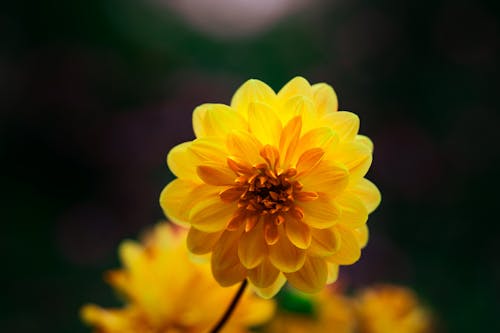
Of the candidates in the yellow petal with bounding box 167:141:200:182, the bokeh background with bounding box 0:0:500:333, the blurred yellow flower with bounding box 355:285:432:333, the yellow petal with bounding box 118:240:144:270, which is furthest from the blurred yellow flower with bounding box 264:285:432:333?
the bokeh background with bounding box 0:0:500:333

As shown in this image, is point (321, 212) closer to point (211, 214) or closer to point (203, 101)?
point (211, 214)

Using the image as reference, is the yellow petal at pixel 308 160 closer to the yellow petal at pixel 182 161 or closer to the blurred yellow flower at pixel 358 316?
the yellow petal at pixel 182 161

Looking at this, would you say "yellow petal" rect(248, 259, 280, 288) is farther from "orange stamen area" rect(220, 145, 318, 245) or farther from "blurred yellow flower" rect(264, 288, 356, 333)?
"blurred yellow flower" rect(264, 288, 356, 333)

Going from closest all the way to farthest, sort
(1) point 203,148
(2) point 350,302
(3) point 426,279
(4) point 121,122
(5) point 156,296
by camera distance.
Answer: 1. (1) point 203,148
2. (5) point 156,296
3. (2) point 350,302
4. (3) point 426,279
5. (4) point 121,122

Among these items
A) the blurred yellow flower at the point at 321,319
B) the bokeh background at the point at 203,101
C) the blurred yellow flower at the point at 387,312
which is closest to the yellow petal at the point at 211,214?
the blurred yellow flower at the point at 321,319

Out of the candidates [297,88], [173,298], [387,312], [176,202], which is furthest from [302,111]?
[387,312]

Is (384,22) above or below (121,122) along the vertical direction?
above

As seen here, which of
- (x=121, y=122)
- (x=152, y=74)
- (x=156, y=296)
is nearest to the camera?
(x=156, y=296)

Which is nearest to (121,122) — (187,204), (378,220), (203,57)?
(203,57)

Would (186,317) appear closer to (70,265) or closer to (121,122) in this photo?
(70,265)
